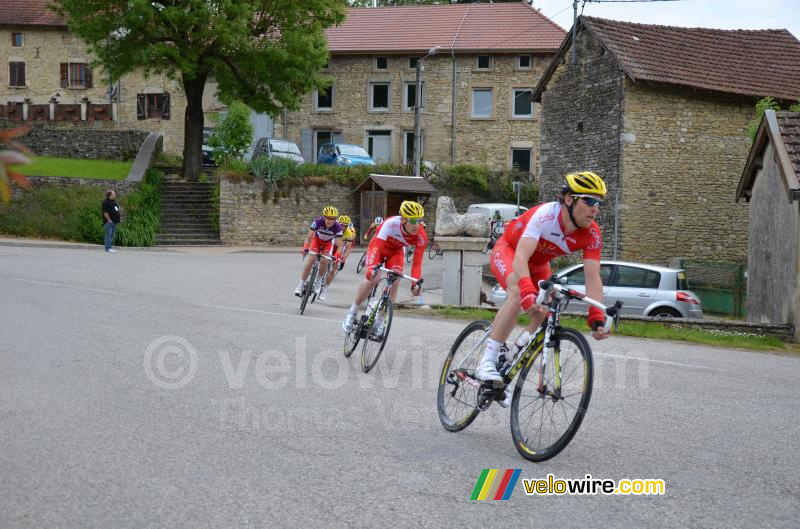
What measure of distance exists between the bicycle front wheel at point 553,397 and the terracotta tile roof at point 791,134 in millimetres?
14100

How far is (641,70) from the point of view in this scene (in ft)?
102

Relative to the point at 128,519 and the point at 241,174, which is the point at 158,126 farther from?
the point at 128,519

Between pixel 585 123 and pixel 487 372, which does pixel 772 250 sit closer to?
pixel 585 123

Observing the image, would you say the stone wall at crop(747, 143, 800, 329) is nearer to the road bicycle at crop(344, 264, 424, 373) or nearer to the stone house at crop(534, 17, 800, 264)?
the stone house at crop(534, 17, 800, 264)

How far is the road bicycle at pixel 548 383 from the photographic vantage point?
5641 mm

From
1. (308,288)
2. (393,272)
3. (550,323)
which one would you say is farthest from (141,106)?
(550,323)

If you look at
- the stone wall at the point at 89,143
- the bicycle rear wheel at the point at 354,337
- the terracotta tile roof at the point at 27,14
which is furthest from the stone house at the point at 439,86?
the bicycle rear wheel at the point at 354,337

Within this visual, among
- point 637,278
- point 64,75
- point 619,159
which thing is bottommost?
point 637,278

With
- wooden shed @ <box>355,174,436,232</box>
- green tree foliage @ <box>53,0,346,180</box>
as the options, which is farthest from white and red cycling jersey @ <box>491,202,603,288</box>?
wooden shed @ <box>355,174,436,232</box>

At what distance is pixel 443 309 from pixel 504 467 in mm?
11942

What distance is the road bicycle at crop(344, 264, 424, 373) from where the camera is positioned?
31.6 feet

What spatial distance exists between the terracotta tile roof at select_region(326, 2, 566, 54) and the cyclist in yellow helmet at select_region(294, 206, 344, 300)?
3613 cm

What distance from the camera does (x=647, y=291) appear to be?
20547 millimetres

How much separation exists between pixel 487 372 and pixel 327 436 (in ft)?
4.21
